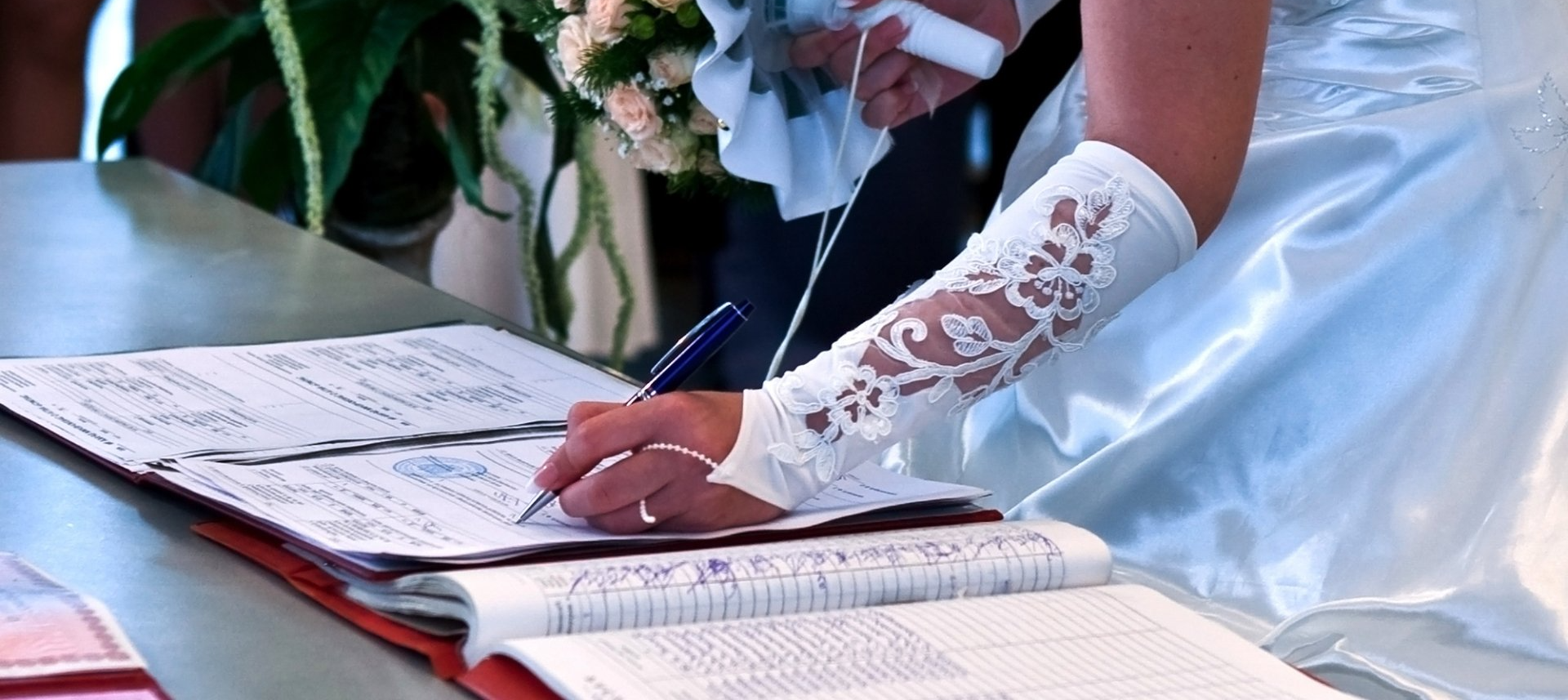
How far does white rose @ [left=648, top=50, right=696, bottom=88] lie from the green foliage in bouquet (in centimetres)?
71

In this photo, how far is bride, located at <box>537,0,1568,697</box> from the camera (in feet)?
2.91

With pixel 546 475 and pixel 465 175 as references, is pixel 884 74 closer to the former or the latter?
pixel 546 475

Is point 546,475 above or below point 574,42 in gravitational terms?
below

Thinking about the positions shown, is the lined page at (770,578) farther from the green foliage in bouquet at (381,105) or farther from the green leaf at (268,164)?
the green leaf at (268,164)

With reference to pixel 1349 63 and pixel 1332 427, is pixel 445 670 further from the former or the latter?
pixel 1349 63

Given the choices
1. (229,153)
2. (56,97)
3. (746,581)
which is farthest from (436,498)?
(56,97)

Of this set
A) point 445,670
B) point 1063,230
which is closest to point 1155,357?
point 1063,230

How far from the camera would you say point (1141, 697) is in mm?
679

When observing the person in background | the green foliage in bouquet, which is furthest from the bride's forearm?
the person in background

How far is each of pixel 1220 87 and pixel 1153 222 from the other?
0.08m

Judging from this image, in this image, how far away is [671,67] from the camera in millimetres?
1113

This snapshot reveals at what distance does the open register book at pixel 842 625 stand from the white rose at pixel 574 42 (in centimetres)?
44

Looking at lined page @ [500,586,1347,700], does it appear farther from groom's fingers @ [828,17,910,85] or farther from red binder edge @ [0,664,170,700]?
groom's fingers @ [828,17,910,85]

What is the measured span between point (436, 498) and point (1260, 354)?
495 mm
